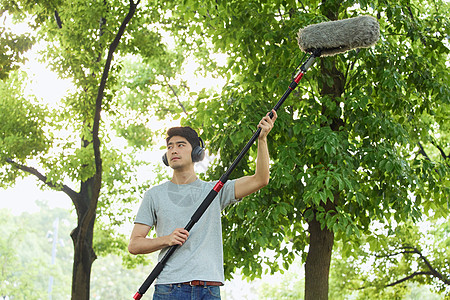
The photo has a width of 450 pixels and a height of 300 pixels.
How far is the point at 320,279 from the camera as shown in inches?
310

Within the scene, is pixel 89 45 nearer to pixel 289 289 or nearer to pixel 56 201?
pixel 289 289

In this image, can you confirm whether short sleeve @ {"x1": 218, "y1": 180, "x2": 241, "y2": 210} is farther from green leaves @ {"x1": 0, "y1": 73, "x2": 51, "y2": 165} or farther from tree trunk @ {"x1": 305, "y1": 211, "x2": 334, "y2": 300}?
green leaves @ {"x1": 0, "y1": 73, "x2": 51, "y2": 165}

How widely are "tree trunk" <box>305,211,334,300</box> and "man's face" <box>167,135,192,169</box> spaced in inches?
190

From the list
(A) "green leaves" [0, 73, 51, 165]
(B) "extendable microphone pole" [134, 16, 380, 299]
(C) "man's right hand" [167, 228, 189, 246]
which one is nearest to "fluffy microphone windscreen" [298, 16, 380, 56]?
(B) "extendable microphone pole" [134, 16, 380, 299]

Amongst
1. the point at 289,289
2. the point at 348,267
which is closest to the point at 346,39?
the point at 348,267

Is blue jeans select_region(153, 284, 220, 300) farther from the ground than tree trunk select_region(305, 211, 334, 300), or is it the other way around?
tree trunk select_region(305, 211, 334, 300)

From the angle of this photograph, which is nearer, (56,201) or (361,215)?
(361,215)

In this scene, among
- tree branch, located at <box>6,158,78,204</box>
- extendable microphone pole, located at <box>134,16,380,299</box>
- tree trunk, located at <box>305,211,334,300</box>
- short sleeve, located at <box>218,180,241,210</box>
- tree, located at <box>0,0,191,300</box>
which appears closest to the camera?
short sleeve, located at <box>218,180,241,210</box>

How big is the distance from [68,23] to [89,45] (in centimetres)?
53

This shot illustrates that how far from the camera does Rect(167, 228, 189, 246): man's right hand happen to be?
3.09m

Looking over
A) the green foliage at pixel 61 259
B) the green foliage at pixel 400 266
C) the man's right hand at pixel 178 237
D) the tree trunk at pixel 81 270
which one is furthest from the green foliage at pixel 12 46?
the green foliage at pixel 61 259

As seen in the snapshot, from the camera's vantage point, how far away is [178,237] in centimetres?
309

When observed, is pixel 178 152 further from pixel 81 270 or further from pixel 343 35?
pixel 81 270

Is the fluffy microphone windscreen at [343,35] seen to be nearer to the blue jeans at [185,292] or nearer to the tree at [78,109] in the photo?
the blue jeans at [185,292]
